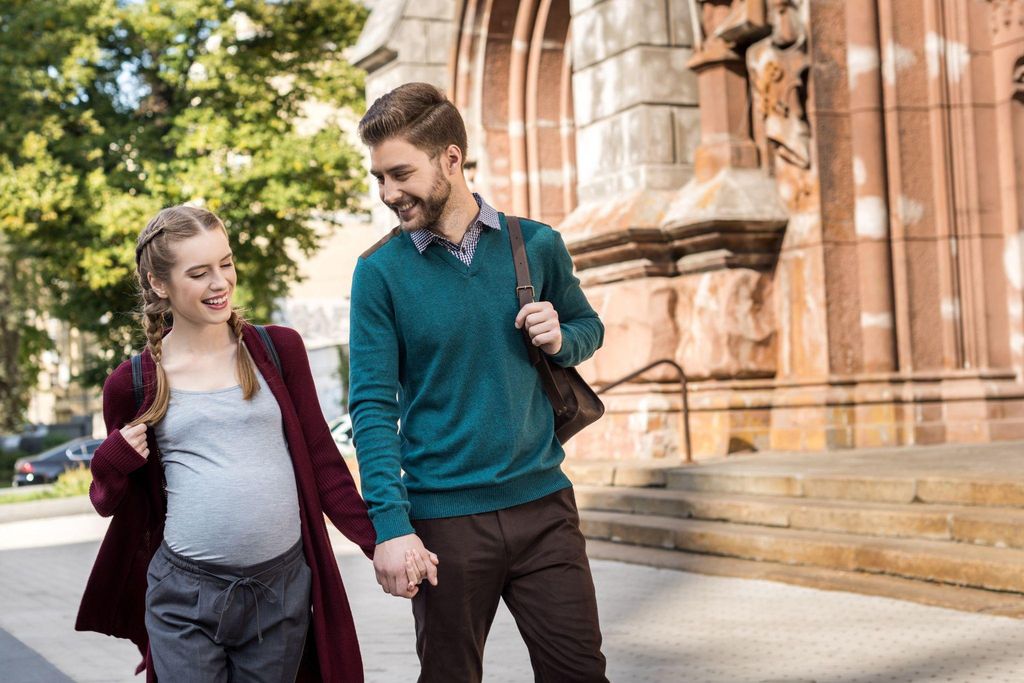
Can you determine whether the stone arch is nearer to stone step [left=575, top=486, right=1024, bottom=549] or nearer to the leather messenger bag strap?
stone step [left=575, top=486, right=1024, bottom=549]

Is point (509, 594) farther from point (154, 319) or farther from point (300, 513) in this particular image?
point (154, 319)

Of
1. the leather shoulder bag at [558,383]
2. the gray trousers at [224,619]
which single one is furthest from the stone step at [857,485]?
the gray trousers at [224,619]

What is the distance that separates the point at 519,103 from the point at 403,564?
1339cm

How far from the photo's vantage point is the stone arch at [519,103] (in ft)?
52.2

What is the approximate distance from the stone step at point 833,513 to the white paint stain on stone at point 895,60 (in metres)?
3.77

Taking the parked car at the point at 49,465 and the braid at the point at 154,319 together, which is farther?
the parked car at the point at 49,465

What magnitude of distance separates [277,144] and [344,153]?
1.27m

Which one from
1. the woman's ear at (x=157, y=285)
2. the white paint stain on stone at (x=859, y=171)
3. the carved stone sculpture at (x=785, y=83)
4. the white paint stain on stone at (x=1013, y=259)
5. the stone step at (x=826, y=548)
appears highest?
the carved stone sculpture at (x=785, y=83)

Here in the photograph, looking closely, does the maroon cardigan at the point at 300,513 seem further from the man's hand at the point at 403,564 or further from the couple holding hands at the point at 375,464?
the man's hand at the point at 403,564

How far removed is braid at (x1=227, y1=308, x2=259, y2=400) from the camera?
3410 millimetres

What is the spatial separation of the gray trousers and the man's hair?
1.00m

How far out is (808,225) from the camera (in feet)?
37.0

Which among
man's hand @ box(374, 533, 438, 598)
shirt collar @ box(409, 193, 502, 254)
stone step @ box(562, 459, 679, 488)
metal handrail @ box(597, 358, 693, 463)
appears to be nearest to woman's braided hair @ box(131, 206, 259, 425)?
shirt collar @ box(409, 193, 502, 254)

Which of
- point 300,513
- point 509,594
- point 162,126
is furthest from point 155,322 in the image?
point 162,126
